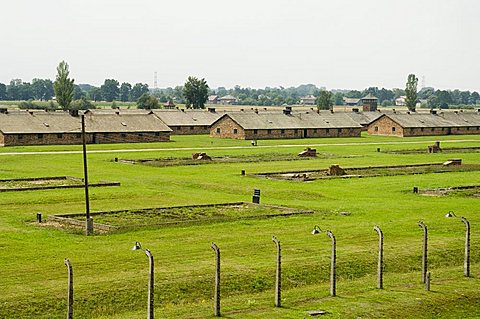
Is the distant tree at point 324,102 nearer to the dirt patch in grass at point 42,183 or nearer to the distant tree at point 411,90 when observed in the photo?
the distant tree at point 411,90

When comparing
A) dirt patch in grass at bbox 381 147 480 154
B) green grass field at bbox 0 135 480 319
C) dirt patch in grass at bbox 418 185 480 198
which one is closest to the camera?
green grass field at bbox 0 135 480 319

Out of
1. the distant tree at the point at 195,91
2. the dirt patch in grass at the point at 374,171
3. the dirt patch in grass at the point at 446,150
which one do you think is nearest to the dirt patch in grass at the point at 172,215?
the dirt patch in grass at the point at 374,171

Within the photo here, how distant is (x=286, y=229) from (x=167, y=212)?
23.5ft

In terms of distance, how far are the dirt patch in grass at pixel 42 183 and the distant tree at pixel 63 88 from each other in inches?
3651

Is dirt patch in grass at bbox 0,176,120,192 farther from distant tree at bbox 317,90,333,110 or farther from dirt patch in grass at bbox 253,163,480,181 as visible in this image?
distant tree at bbox 317,90,333,110

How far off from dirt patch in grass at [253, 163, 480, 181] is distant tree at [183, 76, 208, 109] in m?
101

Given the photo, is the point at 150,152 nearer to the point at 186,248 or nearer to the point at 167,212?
the point at 167,212

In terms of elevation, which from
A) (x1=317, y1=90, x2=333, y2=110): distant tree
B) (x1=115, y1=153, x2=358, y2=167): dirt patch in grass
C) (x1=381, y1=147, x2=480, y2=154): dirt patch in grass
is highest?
(x1=317, y1=90, x2=333, y2=110): distant tree

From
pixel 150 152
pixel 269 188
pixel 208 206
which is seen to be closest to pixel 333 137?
pixel 150 152

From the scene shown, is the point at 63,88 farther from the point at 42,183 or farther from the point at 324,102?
the point at 42,183

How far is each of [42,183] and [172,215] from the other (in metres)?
16.0

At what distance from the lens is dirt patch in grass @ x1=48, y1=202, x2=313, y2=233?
3744cm

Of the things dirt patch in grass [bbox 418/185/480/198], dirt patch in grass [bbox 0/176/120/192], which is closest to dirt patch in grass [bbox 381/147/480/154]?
dirt patch in grass [bbox 418/185/480/198]

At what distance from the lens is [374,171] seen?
65562 mm
